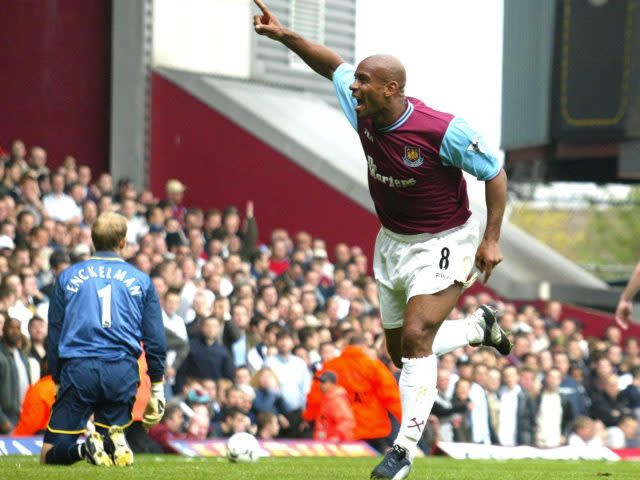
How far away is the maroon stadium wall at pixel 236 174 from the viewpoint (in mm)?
25031

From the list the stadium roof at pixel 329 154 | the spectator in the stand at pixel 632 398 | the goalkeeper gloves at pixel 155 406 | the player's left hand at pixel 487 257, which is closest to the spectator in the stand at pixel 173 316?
the goalkeeper gloves at pixel 155 406

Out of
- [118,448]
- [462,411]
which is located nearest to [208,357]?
[462,411]

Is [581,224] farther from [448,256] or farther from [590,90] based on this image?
[448,256]

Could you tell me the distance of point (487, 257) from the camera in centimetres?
853

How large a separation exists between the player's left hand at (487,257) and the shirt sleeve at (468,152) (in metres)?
0.41

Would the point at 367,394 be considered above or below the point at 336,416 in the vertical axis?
above

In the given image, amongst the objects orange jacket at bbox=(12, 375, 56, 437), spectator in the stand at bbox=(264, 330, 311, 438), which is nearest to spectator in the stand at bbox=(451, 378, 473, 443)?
spectator in the stand at bbox=(264, 330, 311, 438)

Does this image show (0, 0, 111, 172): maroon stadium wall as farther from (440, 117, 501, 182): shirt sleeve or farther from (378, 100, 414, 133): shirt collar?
(440, 117, 501, 182): shirt sleeve

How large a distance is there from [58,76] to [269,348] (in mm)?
9678

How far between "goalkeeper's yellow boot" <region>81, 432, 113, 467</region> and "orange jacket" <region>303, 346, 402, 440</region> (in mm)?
5737

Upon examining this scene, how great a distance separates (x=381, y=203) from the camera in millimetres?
9031

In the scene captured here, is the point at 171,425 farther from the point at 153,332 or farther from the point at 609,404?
the point at 609,404

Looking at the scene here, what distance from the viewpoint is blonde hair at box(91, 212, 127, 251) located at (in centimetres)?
941

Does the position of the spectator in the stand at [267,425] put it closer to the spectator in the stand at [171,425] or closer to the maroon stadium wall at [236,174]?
the spectator in the stand at [171,425]
